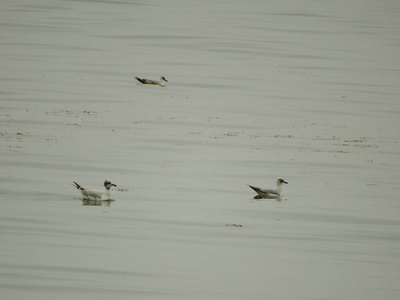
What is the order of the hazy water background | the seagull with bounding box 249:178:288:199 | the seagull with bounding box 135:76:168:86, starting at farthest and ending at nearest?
the seagull with bounding box 135:76:168:86
the seagull with bounding box 249:178:288:199
the hazy water background

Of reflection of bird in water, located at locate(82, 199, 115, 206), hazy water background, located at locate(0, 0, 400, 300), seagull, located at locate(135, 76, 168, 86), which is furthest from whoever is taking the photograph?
seagull, located at locate(135, 76, 168, 86)

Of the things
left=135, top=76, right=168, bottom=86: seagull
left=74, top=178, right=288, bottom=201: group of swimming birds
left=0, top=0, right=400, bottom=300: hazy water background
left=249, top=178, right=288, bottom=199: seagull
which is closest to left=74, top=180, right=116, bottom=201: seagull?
left=74, top=178, right=288, bottom=201: group of swimming birds

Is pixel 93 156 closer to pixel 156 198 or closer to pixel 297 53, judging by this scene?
pixel 156 198

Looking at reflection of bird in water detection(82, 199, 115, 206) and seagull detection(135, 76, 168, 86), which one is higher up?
seagull detection(135, 76, 168, 86)

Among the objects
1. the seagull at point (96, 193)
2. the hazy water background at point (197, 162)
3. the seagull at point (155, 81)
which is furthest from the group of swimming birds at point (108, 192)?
the seagull at point (155, 81)

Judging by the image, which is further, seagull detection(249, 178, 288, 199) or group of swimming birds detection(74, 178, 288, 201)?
seagull detection(249, 178, 288, 199)

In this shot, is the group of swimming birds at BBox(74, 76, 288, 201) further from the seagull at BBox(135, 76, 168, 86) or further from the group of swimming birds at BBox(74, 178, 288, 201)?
the seagull at BBox(135, 76, 168, 86)

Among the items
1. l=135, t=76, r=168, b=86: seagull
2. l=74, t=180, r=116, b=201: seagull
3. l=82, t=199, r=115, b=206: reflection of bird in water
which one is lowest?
l=82, t=199, r=115, b=206: reflection of bird in water

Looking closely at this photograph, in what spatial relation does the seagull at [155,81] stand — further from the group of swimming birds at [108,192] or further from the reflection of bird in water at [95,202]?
the reflection of bird in water at [95,202]

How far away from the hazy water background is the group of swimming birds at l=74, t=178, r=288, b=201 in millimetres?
166

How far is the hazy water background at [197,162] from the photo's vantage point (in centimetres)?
1409

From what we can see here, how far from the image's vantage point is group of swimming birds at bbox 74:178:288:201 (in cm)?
1772

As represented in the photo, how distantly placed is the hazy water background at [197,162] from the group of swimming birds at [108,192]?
17 centimetres

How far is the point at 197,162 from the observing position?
2147cm
